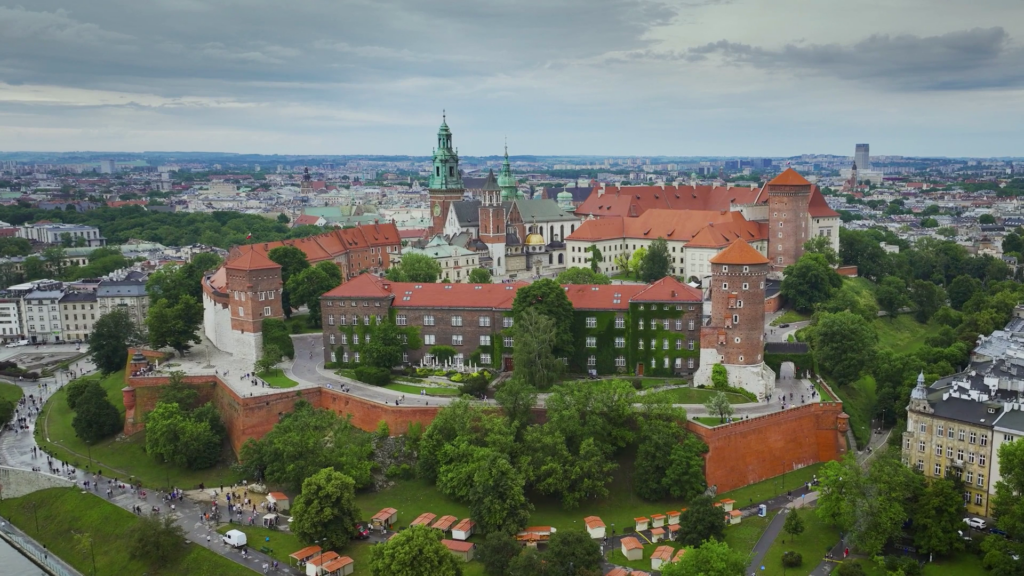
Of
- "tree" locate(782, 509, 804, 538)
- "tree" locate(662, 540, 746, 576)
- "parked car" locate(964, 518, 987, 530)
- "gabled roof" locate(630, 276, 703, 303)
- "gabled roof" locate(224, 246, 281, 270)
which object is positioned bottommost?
"tree" locate(782, 509, 804, 538)

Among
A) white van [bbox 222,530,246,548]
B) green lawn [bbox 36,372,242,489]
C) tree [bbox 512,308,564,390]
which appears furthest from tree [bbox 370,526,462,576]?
green lawn [bbox 36,372,242,489]

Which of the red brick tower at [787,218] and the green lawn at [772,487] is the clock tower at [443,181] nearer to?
the red brick tower at [787,218]

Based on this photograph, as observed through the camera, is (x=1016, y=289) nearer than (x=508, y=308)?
No

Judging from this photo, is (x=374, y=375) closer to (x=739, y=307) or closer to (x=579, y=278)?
(x=739, y=307)

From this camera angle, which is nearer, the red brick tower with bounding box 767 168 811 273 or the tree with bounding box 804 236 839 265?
the tree with bounding box 804 236 839 265

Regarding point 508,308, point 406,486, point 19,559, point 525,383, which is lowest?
point 19,559

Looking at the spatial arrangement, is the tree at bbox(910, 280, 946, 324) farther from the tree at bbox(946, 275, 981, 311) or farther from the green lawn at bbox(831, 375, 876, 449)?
the green lawn at bbox(831, 375, 876, 449)

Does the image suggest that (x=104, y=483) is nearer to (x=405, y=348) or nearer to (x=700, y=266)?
(x=405, y=348)

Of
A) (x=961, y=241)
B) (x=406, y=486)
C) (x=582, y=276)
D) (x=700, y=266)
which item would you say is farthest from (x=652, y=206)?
(x=406, y=486)
